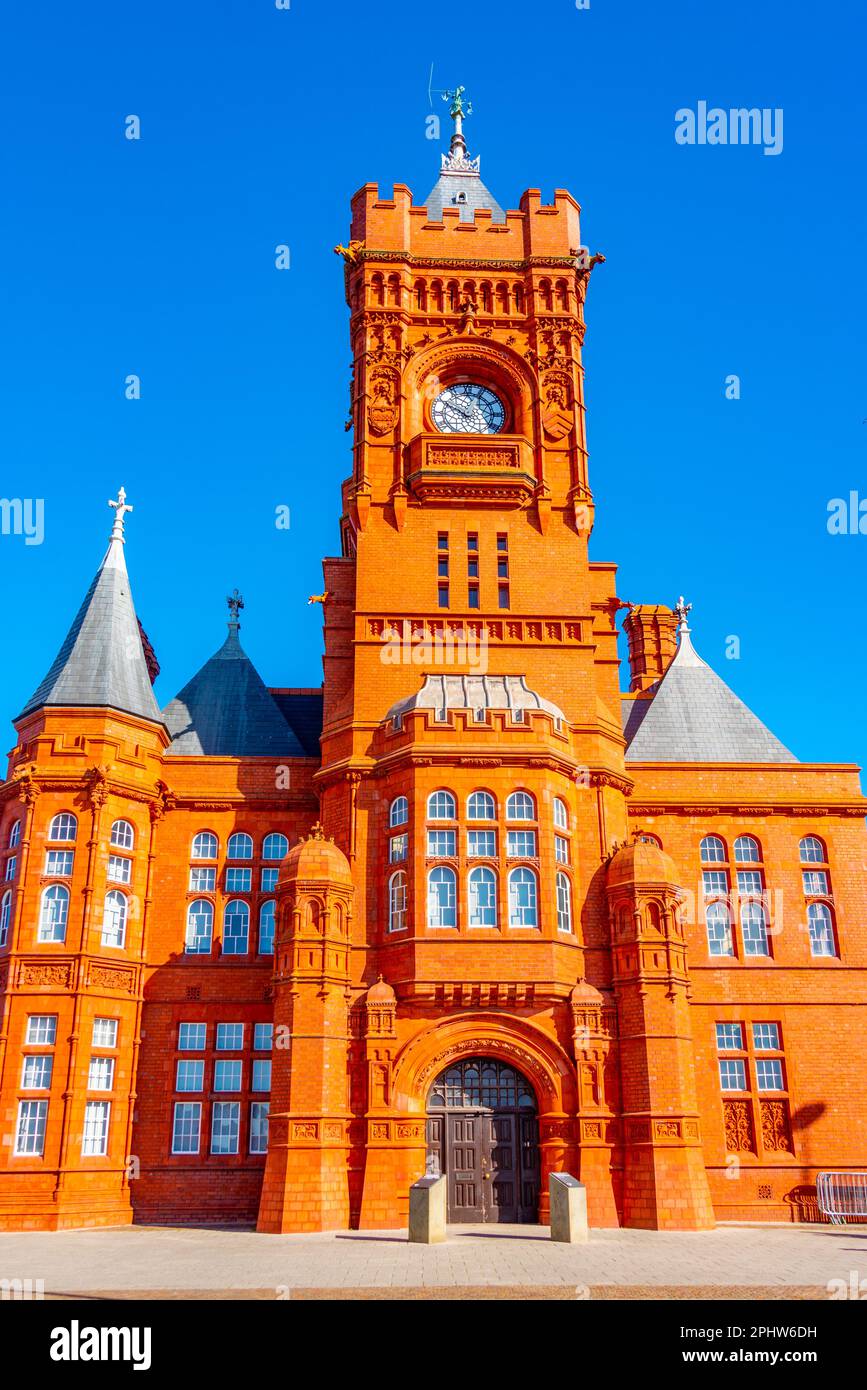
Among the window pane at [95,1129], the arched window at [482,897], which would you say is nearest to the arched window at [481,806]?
the arched window at [482,897]

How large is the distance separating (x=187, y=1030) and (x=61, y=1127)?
479 centimetres

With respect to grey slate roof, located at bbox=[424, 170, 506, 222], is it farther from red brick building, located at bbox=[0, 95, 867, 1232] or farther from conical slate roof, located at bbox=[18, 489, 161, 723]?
conical slate roof, located at bbox=[18, 489, 161, 723]

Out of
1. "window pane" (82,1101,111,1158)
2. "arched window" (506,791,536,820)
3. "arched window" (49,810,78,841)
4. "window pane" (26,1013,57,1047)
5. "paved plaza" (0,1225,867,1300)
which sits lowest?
"paved plaza" (0,1225,867,1300)

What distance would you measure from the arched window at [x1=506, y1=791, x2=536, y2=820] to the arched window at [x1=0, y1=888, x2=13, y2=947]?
14.4m

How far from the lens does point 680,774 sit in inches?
1496

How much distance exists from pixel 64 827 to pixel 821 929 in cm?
2300

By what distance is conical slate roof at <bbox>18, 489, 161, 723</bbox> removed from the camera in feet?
117

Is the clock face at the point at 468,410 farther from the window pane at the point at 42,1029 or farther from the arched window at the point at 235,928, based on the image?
the window pane at the point at 42,1029

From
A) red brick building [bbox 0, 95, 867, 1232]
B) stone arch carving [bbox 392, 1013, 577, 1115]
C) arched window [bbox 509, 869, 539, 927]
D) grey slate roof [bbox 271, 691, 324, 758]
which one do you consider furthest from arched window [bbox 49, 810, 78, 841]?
arched window [bbox 509, 869, 539, 927]

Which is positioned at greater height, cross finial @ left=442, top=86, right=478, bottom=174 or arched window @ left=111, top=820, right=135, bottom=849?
cross finial @ left=442, top=86, right=478, bottom=174

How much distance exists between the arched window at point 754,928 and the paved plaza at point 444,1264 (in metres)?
8.77

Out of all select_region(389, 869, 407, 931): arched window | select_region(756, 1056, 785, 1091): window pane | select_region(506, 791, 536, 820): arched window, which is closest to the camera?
select_region(389, 869, 407, 931): arched window

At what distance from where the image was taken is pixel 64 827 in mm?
34000

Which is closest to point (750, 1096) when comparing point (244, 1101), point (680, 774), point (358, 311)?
point (680, 774)
